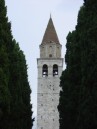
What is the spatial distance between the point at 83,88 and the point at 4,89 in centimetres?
456

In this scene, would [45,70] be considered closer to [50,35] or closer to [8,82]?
[50,35]

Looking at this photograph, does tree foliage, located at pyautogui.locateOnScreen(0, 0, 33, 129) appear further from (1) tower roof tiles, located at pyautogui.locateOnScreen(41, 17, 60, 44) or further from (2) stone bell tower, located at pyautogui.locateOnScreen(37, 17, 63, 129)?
(1) tower roof tiles, located at pyautogui.locateOnScreen(41, 17, 60, 44)

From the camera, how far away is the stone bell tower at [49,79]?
66750 millimetres

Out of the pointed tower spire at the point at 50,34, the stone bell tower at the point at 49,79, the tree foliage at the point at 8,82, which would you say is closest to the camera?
the tree foliage at the point at 8,82

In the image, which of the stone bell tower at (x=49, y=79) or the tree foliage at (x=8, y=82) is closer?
the tree foliage at (x=8, y=82)

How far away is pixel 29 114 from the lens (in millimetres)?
40031

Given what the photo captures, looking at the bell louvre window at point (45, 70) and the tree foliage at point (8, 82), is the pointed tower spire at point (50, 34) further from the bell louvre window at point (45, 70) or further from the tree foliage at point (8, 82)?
A: the tree foliage at point (8, 82)

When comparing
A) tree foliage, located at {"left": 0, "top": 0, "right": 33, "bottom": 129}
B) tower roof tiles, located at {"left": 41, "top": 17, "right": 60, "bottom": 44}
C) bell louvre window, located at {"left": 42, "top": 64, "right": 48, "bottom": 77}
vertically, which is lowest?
tree foliage, located at {"left": 0, "top": 0, "right": 33, "bottom": 129}

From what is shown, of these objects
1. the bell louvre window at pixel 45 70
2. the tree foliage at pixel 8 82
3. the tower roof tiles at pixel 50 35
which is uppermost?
the tower roof tiles at pixel 50 35

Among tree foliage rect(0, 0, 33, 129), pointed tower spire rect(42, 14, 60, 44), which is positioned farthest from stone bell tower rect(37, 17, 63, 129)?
tree foliage rect(0, 0, 33, 129)

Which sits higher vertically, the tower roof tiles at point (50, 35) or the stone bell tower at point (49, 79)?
the tower roof tiles at point (50, 35)

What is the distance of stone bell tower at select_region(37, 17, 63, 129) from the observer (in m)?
66.8

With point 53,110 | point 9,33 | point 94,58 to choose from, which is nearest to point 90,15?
point 94,58

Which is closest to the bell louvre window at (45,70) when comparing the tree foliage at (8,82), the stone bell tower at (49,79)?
the stone bell tower at (49,79)
